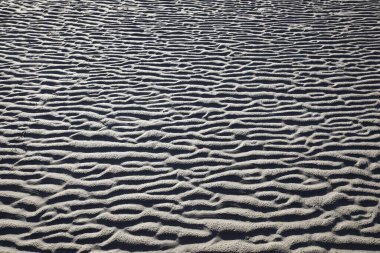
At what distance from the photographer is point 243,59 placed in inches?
273

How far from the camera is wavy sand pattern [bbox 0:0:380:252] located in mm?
3562

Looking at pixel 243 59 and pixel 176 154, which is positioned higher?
pixel 243 59

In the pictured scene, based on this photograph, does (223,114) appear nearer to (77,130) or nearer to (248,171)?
(248,171)

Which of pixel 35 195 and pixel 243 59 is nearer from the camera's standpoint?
pixel 35 195

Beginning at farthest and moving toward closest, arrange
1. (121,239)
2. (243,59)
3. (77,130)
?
(243,59), (77,130), (121,239)

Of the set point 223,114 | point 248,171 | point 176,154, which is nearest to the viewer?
point 248,171

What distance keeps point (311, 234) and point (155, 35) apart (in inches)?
238

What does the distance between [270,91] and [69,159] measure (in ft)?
11.7

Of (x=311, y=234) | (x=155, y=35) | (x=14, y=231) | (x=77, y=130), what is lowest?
(x=311, y=234)

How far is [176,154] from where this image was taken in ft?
15.0

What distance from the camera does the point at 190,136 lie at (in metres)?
4.90

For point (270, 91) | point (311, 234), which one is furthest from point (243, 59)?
point (311, 234)

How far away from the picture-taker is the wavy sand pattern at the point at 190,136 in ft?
11.7

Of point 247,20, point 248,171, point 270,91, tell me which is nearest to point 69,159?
point 248,171
